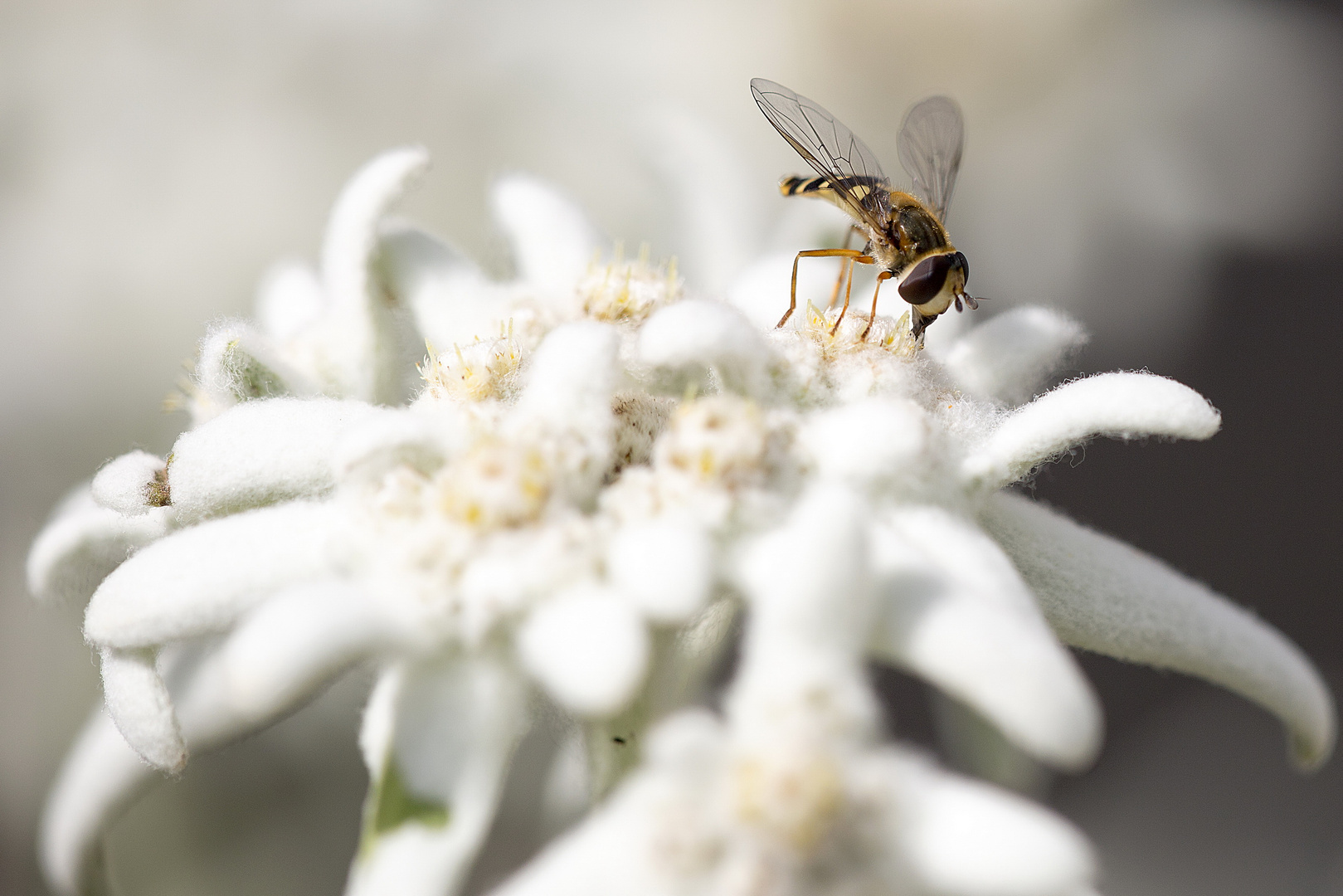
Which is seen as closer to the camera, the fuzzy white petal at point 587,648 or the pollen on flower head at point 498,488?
the fuzzy white petal at point 587,648

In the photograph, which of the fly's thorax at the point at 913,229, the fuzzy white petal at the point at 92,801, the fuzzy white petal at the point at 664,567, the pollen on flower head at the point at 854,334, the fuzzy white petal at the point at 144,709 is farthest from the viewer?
the fly's thorax at the point at 913,229

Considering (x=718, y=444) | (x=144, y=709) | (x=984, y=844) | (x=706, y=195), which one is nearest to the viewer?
(x=984, y=844)

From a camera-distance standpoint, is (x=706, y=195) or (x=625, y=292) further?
(x=706, y=195)

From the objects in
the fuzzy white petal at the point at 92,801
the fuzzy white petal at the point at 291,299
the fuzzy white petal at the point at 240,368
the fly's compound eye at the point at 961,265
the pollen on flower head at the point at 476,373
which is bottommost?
the fuzzy white petal at the point at 92,801

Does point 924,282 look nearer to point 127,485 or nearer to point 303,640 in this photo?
point 303,640

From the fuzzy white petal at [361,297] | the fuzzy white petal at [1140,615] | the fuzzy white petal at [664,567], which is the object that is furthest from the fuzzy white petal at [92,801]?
the fuzzy white petal at [1140,615]

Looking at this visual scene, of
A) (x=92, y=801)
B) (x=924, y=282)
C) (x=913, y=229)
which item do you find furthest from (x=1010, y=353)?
(x=92, y=801)

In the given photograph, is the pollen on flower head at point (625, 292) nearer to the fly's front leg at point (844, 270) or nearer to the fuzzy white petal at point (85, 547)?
the fly's front leg at point (844, 270)

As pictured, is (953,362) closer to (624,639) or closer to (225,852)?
(624,639)
